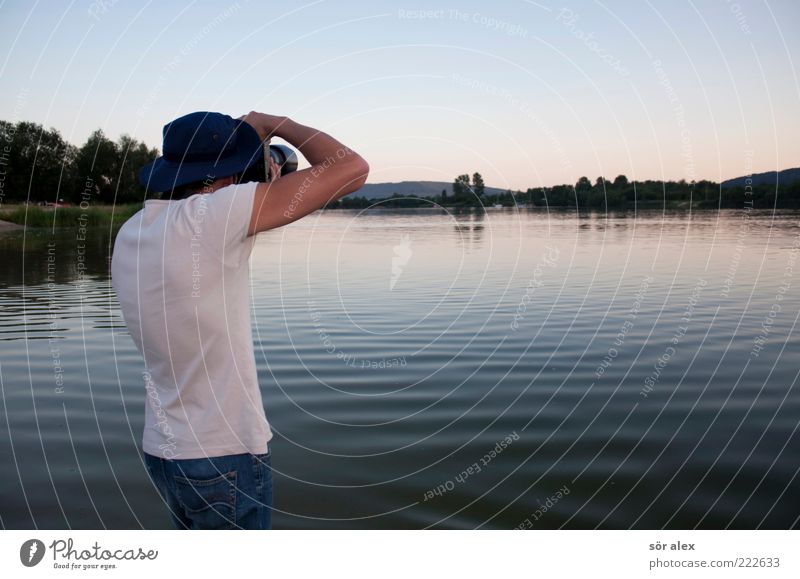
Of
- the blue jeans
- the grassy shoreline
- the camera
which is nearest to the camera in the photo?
the blue jeans

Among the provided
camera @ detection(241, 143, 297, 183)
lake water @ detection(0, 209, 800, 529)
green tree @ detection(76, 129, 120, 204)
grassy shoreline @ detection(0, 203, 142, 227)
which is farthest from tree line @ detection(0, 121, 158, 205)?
camera @ detection(241, 143, 297, 183)

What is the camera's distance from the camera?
9.02 feet

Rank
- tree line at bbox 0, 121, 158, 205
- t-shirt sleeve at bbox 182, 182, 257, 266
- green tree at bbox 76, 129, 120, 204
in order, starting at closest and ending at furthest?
t-shirt sleeve at bbox 182, 182, 257, 266 < tree line at bbox 0, 121, 158, 205 < green tree at bbox 76, 129, 120, 204

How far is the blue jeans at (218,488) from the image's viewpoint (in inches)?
101

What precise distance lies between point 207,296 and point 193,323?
0.12 metres

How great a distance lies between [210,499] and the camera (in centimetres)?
258

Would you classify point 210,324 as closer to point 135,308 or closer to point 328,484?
point 135,308

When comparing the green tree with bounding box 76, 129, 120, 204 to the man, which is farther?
the green tree with bounding box 76, 129, 120, 204

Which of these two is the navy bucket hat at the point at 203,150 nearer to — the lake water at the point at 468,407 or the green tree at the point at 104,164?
the lake water at the point at 468,407

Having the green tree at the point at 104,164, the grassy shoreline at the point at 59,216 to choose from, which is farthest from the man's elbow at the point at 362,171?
the green tree at the point at 104,164

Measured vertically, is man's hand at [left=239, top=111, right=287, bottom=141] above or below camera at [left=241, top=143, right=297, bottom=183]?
above

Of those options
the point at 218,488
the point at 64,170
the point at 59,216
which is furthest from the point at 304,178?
the point at 64,170

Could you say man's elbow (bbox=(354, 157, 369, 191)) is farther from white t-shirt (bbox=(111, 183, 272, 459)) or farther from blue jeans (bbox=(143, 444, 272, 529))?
blue jeans (bbox=(143, 444, 272, 529))

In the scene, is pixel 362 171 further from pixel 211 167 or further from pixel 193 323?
pixel 193 323
